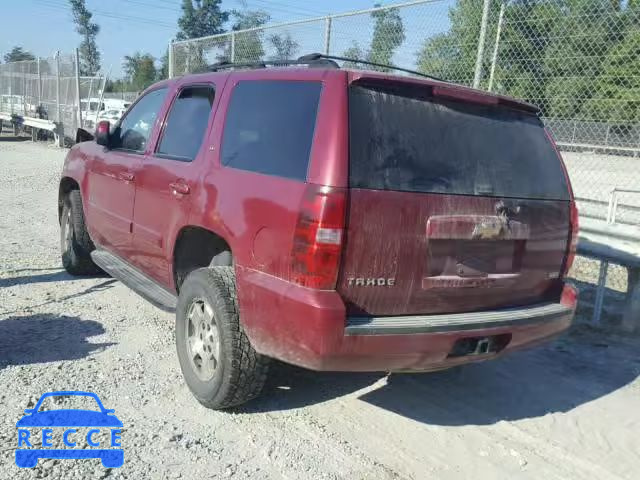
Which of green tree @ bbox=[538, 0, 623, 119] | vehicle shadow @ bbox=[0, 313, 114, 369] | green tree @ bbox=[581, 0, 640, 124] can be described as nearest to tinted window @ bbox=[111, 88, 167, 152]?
vehicle shadow @ bbox=[0, 313, 114, 369]

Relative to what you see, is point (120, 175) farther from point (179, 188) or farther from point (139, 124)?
point (179, 188)

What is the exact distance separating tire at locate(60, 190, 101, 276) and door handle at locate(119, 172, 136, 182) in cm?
140

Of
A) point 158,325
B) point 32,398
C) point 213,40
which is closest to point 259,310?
point 32,398

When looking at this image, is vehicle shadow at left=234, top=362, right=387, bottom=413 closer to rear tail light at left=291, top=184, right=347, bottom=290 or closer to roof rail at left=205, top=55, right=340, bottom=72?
rear tail light at left=291, top=184, right=347, bottom=290

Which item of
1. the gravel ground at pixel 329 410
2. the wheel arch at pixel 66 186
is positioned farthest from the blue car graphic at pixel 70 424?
the wheel arch at pixel 66 186

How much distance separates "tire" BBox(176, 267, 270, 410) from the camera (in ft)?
11.0

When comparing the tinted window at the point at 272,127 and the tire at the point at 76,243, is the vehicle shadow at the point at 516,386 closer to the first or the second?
the tinted window at the point at 272,127

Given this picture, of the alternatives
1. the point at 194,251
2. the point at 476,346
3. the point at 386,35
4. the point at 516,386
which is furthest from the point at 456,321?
the point at 386,35

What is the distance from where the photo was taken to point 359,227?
2.87m

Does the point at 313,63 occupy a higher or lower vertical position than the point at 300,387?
higher

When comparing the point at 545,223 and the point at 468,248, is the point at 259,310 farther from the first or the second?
the point at 545,223

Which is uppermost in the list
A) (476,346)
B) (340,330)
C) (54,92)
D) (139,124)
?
(54,92)

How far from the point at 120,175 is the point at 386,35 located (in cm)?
425

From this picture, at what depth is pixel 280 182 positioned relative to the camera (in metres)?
3.09
